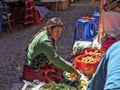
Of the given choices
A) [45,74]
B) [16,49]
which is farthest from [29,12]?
[45,74]

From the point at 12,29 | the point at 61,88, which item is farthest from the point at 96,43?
the point at 12,29

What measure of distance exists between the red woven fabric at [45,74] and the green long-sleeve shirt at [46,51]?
197 mm

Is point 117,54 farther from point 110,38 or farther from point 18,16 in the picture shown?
point 18,16

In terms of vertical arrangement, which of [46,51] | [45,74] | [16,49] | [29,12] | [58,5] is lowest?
[58,5]

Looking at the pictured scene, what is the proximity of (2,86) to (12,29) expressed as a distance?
14.1 feet

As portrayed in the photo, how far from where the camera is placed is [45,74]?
4.13 m

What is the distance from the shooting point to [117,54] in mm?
1653

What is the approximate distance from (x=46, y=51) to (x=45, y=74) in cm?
43

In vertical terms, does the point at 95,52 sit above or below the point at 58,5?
above

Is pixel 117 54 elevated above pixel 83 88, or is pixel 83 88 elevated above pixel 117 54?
pixel 117 54

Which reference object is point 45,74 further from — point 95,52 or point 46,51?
point 95,52

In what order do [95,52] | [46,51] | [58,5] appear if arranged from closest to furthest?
[46,51], [95,52], [58,5]

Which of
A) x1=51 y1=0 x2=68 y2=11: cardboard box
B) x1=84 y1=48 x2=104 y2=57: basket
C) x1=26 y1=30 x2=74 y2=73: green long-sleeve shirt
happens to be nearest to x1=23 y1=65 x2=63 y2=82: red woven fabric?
x1=26 y1=30 x2=74 y2=73: green long-sleeve shirt

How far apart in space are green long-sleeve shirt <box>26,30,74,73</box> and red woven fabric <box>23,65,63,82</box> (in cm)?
20
